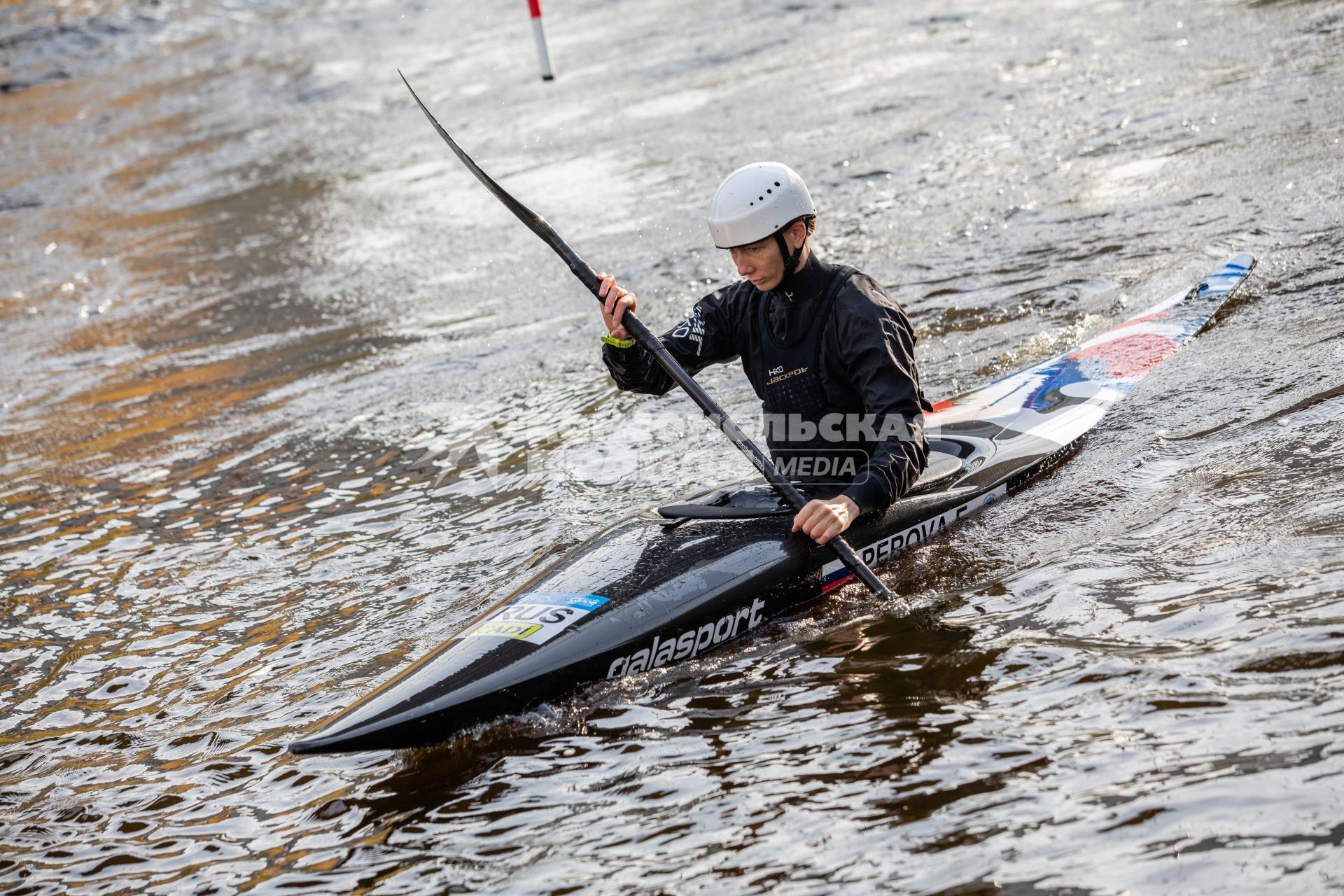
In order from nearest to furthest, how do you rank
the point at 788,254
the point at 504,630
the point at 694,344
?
1. the point at 504,630
2. the point at 788,254
3. the point at 694,344

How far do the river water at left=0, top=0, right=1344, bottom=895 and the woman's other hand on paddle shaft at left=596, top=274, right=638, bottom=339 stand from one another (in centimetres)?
105

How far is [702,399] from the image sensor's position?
15.4 feet

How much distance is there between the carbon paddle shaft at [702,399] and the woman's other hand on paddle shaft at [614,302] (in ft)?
0.07

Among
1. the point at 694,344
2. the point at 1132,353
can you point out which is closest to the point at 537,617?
the point at 694,344

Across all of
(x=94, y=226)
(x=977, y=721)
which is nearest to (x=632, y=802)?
(x=977, y=721)

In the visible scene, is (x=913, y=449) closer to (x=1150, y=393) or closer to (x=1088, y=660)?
(x=1088, y=660)

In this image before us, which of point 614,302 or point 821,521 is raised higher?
point 614,302

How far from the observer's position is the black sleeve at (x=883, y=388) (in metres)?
4.38

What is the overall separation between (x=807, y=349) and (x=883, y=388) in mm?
364

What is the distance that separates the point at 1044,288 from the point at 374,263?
237 inches

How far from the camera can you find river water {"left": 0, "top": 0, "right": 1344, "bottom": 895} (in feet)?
10.9

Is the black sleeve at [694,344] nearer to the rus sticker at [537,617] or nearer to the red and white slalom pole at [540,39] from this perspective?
the rus sticker at [537,617]

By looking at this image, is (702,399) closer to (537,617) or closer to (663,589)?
(663,589)

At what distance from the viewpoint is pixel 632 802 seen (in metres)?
3.54
